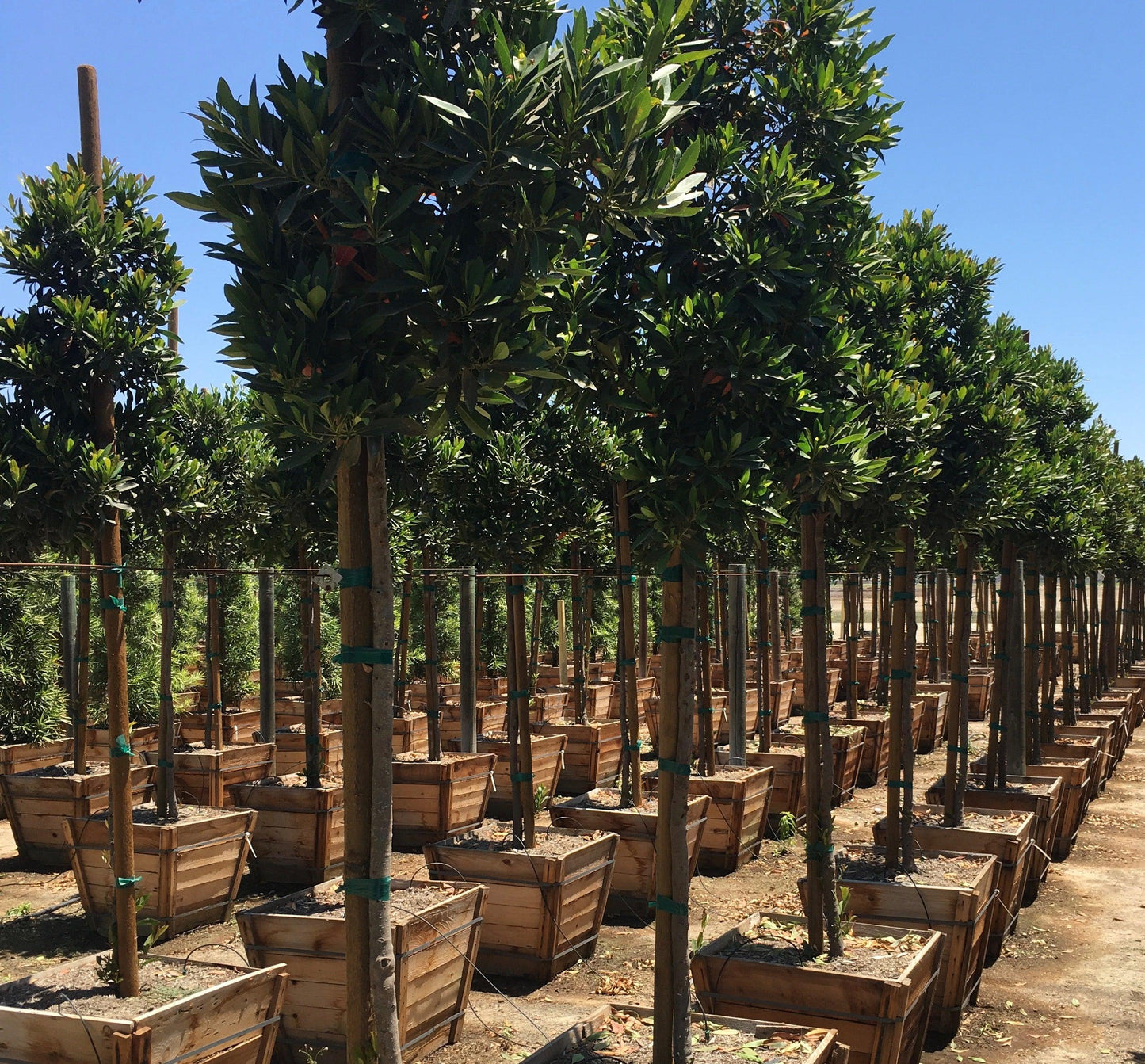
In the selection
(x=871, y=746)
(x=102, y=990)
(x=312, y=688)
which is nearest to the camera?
(x=102, y=990)

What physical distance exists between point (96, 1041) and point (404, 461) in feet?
12.8

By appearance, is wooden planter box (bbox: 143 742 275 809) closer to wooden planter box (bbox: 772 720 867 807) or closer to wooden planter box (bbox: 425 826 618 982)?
wooden planter box (bbox: 425 826 618 982)

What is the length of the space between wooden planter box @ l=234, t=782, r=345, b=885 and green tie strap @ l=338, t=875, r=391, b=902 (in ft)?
17.7

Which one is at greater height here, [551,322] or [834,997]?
[551,322]

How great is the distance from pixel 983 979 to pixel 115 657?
548cm

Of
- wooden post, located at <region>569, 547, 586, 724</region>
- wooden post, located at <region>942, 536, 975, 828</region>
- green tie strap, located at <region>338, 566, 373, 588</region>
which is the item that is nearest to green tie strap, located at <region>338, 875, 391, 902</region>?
green tie strap, located at <region>338, 566, 373, 588</region>

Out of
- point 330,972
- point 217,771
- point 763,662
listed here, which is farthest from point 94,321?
point 763,662

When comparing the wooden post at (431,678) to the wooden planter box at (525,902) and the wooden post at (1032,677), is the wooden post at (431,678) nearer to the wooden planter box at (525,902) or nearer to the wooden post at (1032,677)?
the wooden planter box at (525,902)

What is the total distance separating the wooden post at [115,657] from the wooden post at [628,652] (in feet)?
12.6

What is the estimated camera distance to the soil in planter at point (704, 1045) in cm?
420

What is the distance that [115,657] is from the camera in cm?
513

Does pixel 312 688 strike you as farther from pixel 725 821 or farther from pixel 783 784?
pixel 783 784

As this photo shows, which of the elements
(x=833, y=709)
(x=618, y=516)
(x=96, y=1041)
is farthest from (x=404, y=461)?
(x=833, y=709)

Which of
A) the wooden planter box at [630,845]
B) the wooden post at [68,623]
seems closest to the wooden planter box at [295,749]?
the wooden post at [68,623]
